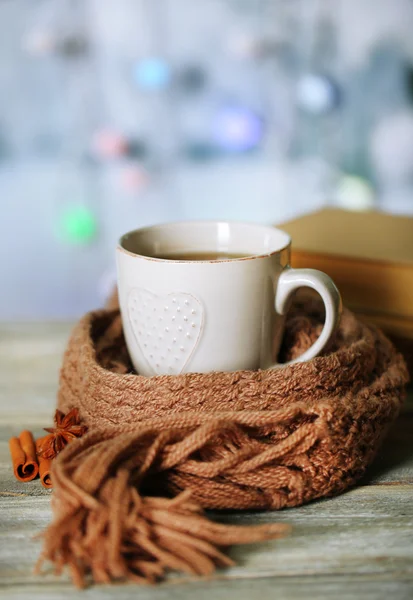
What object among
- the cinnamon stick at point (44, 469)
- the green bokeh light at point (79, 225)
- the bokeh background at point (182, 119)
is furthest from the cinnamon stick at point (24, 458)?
the green bokeh light at point (79, 225)

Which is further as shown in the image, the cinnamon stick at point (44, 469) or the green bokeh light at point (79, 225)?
the green bokeh light at point (79, 225)

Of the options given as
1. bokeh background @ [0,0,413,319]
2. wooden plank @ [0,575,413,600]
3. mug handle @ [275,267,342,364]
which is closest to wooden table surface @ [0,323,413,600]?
wooden plank @ [0,575,413,600]

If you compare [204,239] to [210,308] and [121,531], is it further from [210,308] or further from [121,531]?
[121,531]

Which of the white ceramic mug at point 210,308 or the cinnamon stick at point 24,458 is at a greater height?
the white ceramic mug at point 210,308

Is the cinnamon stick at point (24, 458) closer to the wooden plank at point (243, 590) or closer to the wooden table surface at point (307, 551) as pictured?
the wooden table surface at point (307, 551)

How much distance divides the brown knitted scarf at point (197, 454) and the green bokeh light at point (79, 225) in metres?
1.62

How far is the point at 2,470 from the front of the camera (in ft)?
1.61

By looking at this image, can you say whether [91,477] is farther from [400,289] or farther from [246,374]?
[400,289]

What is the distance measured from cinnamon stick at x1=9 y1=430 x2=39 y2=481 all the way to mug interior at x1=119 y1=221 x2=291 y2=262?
18cm

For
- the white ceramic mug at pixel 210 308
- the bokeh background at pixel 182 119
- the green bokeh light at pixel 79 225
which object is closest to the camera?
the white ceramic mug at pixel 210 308

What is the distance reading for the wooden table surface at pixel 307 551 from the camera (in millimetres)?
349

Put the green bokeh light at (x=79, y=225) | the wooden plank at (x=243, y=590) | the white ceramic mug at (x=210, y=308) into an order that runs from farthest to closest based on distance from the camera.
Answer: the green bokeh light at (x=79, y=225) → the white ceramic mug at (x=210, y=308) → the wooden plank at (x=243, y=590)

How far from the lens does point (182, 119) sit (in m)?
2.07

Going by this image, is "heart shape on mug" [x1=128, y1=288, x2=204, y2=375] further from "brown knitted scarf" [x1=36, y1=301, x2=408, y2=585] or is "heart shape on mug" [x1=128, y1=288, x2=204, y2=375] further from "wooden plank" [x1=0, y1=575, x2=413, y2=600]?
"wooden plank" [x1=0, y1=575, x2=413, y2=600]
